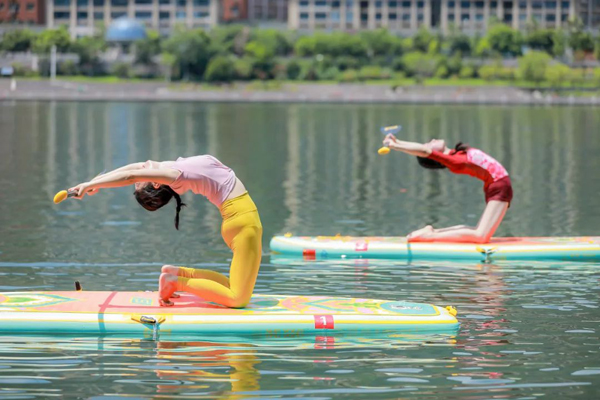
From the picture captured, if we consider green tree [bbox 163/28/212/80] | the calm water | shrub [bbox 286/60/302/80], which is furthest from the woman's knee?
green tree [bbox 163/28/212/80]

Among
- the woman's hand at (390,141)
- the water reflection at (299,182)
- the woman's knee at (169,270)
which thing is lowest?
the water reflection at (299,182)

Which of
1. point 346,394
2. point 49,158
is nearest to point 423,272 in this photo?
point 346,394

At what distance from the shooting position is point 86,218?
85.1 ft

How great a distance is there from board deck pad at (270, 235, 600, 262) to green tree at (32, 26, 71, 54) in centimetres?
16759

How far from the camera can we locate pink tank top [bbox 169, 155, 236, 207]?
13047mm

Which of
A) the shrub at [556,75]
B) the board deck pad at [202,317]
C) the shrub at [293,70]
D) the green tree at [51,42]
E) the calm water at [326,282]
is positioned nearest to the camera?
the calm water at [326,282]

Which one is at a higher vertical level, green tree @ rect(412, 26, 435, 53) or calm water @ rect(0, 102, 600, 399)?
green tree @ rect(412, 26, 435, 53)

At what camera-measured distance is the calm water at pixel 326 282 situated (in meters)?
11.8

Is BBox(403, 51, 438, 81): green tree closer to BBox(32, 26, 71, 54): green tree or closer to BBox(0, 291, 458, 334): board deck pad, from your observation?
BBox(32, 26, 71, 54): green tree

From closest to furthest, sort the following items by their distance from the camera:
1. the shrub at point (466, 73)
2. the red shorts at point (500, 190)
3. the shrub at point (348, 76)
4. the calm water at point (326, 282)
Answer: the calm water at point (326, 282), the red shorts at point (500, 190), the shrub at point (348, 76), the shrub at point (466, 73)

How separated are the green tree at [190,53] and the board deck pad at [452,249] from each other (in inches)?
6257

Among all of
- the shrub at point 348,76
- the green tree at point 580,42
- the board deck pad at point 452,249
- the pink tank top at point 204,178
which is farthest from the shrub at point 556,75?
the pink tank top at point 204,178

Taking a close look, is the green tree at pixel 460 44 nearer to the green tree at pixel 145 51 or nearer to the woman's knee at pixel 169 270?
the green tree at pixel 145 51

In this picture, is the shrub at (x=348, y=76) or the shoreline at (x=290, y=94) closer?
the shoreline at (x=290, y=94)
